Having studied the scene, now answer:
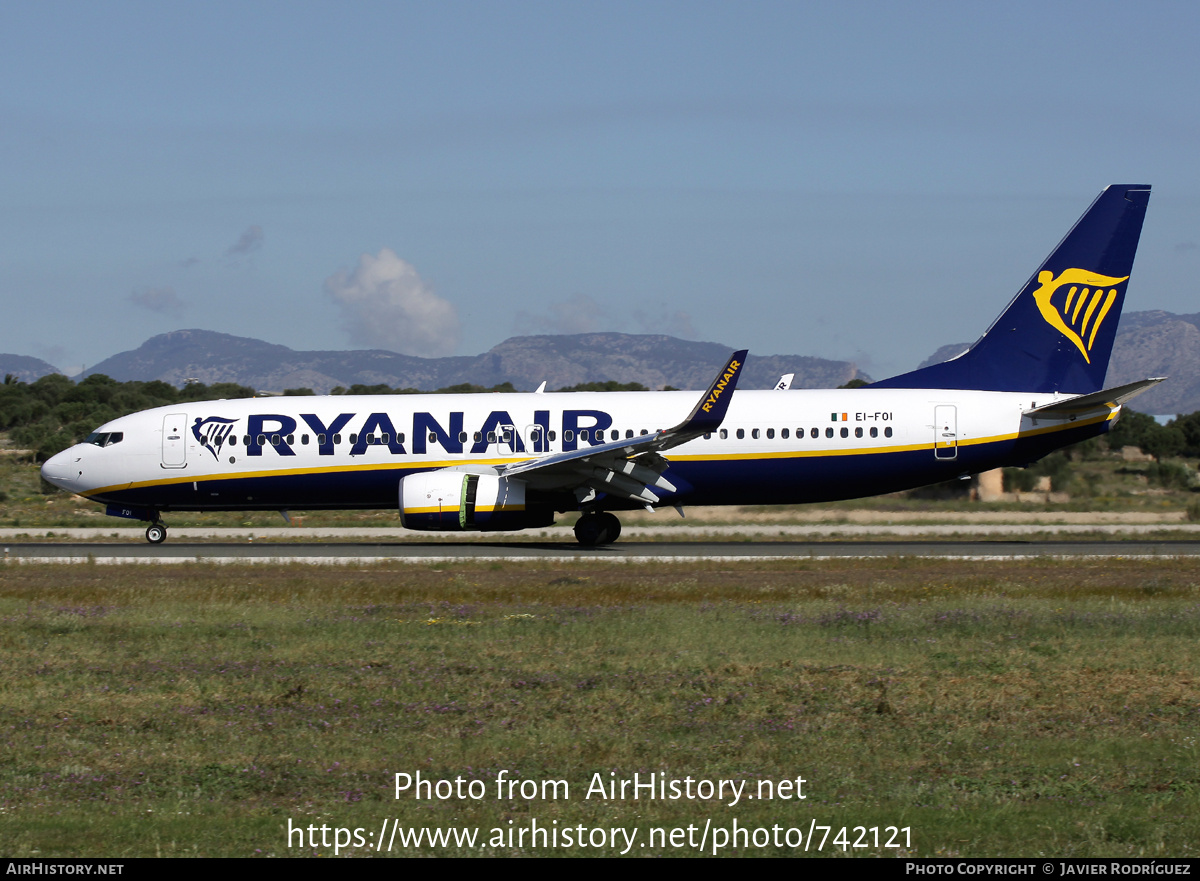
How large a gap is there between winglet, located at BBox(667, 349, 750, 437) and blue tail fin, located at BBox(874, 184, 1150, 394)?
6488mm

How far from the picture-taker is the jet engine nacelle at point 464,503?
2645 centimetres

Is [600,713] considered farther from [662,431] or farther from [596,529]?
[596,529]

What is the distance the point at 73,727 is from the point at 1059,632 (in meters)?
11.3

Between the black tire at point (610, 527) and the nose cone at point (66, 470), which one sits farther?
the nose cone at point (66, 470)

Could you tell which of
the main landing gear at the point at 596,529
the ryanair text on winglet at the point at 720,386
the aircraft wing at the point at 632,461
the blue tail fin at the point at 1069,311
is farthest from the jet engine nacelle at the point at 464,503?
the blue tail fin at the point at 1069,311

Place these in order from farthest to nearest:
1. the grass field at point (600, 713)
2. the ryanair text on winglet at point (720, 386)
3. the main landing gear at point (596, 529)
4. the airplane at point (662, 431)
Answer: the main landing gear at point (596, 529) < the airplane at point (662, 431) < the ryanair text on winglet at point (720, 386) < the grass field at point (600, 713)

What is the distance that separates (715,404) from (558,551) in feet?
17.6

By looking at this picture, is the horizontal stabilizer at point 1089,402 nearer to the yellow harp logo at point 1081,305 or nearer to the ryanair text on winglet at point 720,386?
the yellow harp logo at point 1081,305

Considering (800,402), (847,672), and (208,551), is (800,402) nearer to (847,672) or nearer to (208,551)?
(208,551)

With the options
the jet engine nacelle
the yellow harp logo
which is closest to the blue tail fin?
the yellow harp logo

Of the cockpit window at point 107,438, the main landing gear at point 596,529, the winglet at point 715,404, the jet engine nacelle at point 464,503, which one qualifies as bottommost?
the main landing gear at point 596,529

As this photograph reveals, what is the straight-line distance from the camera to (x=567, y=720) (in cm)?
1025

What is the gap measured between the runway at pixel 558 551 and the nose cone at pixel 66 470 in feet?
5.53
